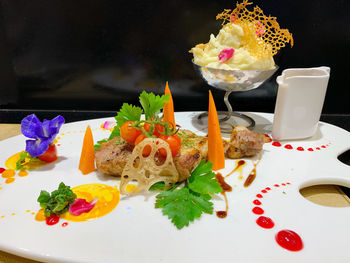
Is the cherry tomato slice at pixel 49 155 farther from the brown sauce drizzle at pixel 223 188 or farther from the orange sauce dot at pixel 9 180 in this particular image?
the brown sauce drizzle at pixel 223 188

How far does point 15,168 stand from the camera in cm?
181

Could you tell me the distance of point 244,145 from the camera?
77.4 inches

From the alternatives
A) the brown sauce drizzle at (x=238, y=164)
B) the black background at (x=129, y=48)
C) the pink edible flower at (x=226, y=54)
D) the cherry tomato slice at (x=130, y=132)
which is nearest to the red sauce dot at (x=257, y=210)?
the brown sauce drizzle at (x=238, y=164)

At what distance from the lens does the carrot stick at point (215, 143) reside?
1.84 meters

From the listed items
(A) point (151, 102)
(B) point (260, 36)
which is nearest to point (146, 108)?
(A) point (151, 102)

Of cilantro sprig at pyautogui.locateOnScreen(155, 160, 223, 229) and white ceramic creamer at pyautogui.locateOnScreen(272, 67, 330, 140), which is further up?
white ceramic creamer at pyautogui.locateOnScreen(272, 67, 330, 140)

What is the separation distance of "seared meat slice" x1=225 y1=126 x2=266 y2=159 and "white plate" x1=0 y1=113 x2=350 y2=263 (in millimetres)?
167

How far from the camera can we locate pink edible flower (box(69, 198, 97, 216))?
1.43 metres

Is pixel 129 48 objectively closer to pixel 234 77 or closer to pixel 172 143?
pixel 234 77

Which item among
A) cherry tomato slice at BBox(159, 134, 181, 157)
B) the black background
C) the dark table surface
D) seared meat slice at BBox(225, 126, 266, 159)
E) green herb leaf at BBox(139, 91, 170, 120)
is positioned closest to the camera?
cherry tomato slice at BBox(159, 134, 181, 157)

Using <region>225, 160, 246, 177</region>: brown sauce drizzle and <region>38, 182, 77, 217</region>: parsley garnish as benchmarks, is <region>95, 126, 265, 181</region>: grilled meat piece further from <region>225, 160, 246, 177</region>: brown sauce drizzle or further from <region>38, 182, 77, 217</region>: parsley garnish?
<region>38, 182, 77, 217</region>: parsley garnish

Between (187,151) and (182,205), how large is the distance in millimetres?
402

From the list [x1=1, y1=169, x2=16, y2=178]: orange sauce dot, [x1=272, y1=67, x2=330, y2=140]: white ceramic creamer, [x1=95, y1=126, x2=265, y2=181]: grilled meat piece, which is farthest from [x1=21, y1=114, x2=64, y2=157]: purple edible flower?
[x1=272, y1=67, x2=330, y2=140]: white ceramic creamer

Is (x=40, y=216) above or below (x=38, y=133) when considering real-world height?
below
